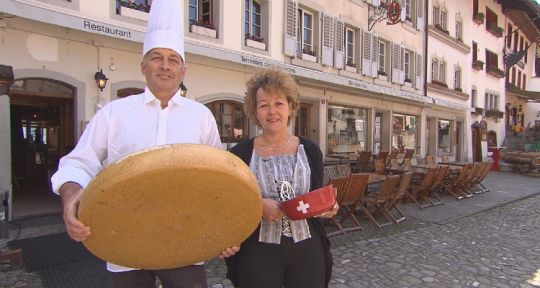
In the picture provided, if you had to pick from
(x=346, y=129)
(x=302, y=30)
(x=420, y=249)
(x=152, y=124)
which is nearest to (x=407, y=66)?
(x=346, y=129)

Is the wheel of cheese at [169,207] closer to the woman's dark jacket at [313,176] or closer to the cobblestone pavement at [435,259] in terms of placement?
the woman's dark jacket at [313,176]

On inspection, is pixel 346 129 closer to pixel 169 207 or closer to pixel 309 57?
pixel 309 57

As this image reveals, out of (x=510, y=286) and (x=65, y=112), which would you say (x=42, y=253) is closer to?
(x=510, y=286)

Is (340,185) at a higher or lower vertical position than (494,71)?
lower

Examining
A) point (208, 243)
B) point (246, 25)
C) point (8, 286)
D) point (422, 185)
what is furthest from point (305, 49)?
point (208, 243)

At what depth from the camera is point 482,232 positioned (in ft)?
20.3

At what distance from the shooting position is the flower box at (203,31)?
864 centimetres

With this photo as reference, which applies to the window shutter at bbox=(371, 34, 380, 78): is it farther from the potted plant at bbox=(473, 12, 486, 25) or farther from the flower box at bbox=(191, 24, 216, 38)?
the potted plant at bbox=(473, 12, 486, 25)

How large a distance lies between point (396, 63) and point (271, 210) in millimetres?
15711

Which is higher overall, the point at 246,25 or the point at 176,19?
the point at 246,25

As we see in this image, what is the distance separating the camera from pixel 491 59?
82.0 feet

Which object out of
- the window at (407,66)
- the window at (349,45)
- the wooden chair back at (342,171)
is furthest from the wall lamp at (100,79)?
the window at (407,66)

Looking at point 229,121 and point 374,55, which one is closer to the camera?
point 229,121

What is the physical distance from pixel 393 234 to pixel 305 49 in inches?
297
